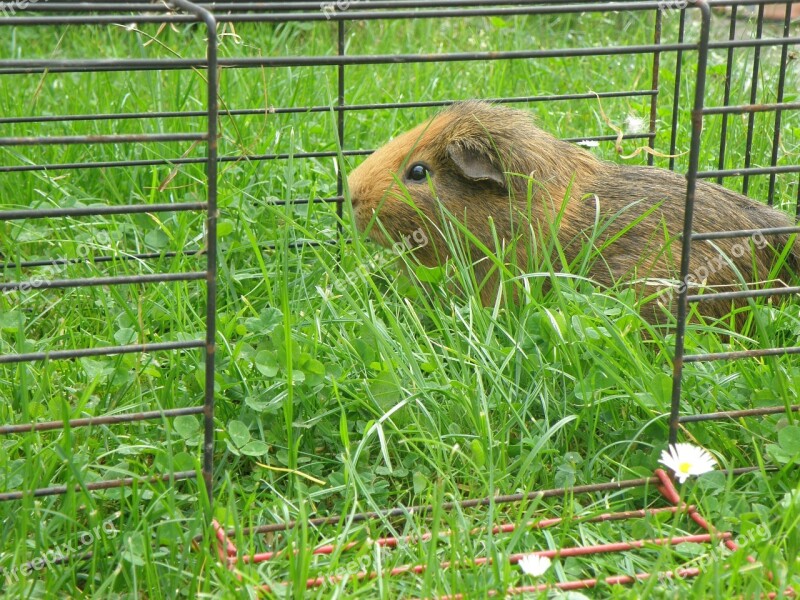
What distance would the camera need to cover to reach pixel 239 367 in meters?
2.90

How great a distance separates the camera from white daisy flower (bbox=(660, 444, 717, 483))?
8.27 ft

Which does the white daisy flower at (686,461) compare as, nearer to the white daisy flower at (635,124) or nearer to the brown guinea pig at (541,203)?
the brown guinea pig at (541,203)

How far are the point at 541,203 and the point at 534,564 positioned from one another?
1.80 m

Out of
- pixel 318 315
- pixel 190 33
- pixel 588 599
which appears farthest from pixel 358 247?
pixel 190 33

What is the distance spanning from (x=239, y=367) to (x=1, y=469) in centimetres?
70

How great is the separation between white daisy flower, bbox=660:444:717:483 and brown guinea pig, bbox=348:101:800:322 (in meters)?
0.93

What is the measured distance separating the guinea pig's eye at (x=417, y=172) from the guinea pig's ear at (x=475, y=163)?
16 cm

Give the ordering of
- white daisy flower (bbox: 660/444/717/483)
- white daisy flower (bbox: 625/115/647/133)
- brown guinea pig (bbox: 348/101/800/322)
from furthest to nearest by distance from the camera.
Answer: white daisy flower (bbox: 625/115/647/133) → brown guinea pig (bbox: 348/101/800/322) → white daisy flower (bbox: 660/444/717/483)

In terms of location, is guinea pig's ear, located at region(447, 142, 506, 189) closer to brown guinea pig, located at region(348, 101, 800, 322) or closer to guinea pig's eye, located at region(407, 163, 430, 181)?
brown guinea pig, located at region(348, 101, 800, 322)

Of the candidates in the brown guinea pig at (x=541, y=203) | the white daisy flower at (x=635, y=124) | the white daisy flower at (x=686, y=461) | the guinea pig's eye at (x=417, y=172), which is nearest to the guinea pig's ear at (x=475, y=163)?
A: the brown guinea pig at (x=541, y=203)

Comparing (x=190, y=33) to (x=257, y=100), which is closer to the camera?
(x=257, y=100)

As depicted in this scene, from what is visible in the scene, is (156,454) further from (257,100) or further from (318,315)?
(257,100)

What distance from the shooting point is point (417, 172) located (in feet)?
12.5

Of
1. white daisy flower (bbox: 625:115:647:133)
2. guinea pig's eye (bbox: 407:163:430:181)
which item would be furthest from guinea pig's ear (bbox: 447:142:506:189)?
white daisy flower (bbox: 625:115:647:133)
